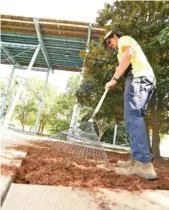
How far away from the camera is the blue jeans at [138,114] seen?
2.33 metres

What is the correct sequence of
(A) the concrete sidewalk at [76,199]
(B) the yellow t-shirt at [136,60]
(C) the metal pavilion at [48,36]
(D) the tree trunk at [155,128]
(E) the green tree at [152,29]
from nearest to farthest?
1. (A) the concrete sidewalk at [76,199]
2. (B) the yellow t-shirt at [136,60]
3. (E) the green tree at [152,29]
4. (D) the tree trunk at [155,128]
5. (C) the metal pavilion at [48,36]

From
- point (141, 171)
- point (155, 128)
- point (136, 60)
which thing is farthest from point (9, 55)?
point (141, 171)

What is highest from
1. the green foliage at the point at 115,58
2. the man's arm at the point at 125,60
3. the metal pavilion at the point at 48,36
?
the metal pavilion at the point at 48,36

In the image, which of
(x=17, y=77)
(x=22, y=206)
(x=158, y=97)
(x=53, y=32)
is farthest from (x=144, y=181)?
(x=17, y=77)

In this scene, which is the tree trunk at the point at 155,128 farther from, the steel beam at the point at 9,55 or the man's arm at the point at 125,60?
the steel beam at the point at 9,55

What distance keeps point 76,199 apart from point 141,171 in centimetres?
107

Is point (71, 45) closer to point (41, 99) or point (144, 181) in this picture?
point (41, 99)

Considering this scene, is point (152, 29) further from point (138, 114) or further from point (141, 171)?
point (141, 171)

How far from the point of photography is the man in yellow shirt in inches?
91.7

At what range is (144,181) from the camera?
7.10 feet

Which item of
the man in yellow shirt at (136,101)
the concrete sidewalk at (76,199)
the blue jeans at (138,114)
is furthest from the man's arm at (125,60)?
the concrete sidewalk at (76,199)

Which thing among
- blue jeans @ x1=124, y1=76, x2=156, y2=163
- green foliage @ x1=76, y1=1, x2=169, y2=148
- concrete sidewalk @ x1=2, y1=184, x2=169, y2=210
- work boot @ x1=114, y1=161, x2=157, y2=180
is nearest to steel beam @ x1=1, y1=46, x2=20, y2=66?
green foliage @ x1=76, y1=1, x2=169, y2=148

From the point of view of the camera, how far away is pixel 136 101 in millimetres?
2396

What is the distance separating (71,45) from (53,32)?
52.3 inches
